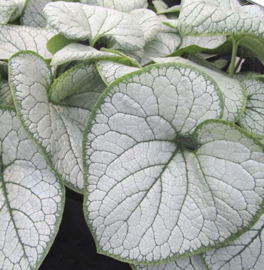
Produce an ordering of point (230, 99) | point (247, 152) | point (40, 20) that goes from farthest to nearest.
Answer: point (40, 20), point (230, 99), point (247, 152)

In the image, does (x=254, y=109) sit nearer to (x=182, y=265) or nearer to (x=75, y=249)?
(x=182, y=265)

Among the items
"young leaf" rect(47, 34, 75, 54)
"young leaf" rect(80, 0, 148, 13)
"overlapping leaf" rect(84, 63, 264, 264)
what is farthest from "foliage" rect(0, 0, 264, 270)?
"young leaf" rect(80, 0, 148, 13)

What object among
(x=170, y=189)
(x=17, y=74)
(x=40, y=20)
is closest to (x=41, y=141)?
(x=17, y=74)

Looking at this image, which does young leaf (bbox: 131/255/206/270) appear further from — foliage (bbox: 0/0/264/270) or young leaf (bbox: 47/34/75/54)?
young leaf (bbox: 47/34/75/54)

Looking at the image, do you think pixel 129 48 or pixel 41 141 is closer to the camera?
pixel 41 141

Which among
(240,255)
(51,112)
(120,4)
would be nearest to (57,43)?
(51,112)

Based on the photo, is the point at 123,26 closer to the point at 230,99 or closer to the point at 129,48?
the point at 129,48
